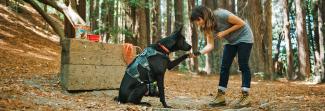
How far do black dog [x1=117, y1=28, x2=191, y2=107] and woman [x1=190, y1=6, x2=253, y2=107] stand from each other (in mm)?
330

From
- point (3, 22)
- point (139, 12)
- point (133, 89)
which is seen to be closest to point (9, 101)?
point (133, 89)

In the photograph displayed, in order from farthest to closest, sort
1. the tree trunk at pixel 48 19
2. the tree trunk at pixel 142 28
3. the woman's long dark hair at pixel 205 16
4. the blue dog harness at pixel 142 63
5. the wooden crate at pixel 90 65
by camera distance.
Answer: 1. the tree trunk at pixel 142 28
2. the tree trunk at pixel 48 19
3. the wooden crate at pixel 90 65
4. the blue dog harness at pixel 142 63
5. the woman's long dark hair at pixel 205 16

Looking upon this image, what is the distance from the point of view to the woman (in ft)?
20.4

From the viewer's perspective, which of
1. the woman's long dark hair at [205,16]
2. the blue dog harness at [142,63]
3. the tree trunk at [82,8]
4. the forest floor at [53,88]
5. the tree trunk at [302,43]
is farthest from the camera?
the tree trunk at [302,43]

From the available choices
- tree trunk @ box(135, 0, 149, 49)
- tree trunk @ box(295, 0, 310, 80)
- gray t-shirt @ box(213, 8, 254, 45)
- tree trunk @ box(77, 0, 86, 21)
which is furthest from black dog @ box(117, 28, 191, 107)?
tree trunk @ box(295, 0, 310, 80)

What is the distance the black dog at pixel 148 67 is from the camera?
625 cm

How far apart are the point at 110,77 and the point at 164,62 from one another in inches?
95.4

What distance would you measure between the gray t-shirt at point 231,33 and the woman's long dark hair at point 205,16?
0.08m

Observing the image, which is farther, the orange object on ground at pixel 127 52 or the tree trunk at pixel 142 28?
the tree trunk at pixel 142 28

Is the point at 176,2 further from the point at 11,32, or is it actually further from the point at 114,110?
the point at 114,110

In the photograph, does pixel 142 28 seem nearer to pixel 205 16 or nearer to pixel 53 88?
pixel 53 88

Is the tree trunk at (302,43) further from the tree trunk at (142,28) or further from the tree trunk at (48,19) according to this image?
the tree trunk at (48,19)

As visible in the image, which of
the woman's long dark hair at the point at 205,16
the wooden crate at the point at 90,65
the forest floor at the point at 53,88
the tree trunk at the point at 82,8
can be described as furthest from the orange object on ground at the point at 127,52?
the tree trunk at the point at 82,8

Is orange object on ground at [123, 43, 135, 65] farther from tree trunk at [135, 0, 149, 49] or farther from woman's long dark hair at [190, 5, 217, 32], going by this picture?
tree trunk at [135, 0, 149, 49]
